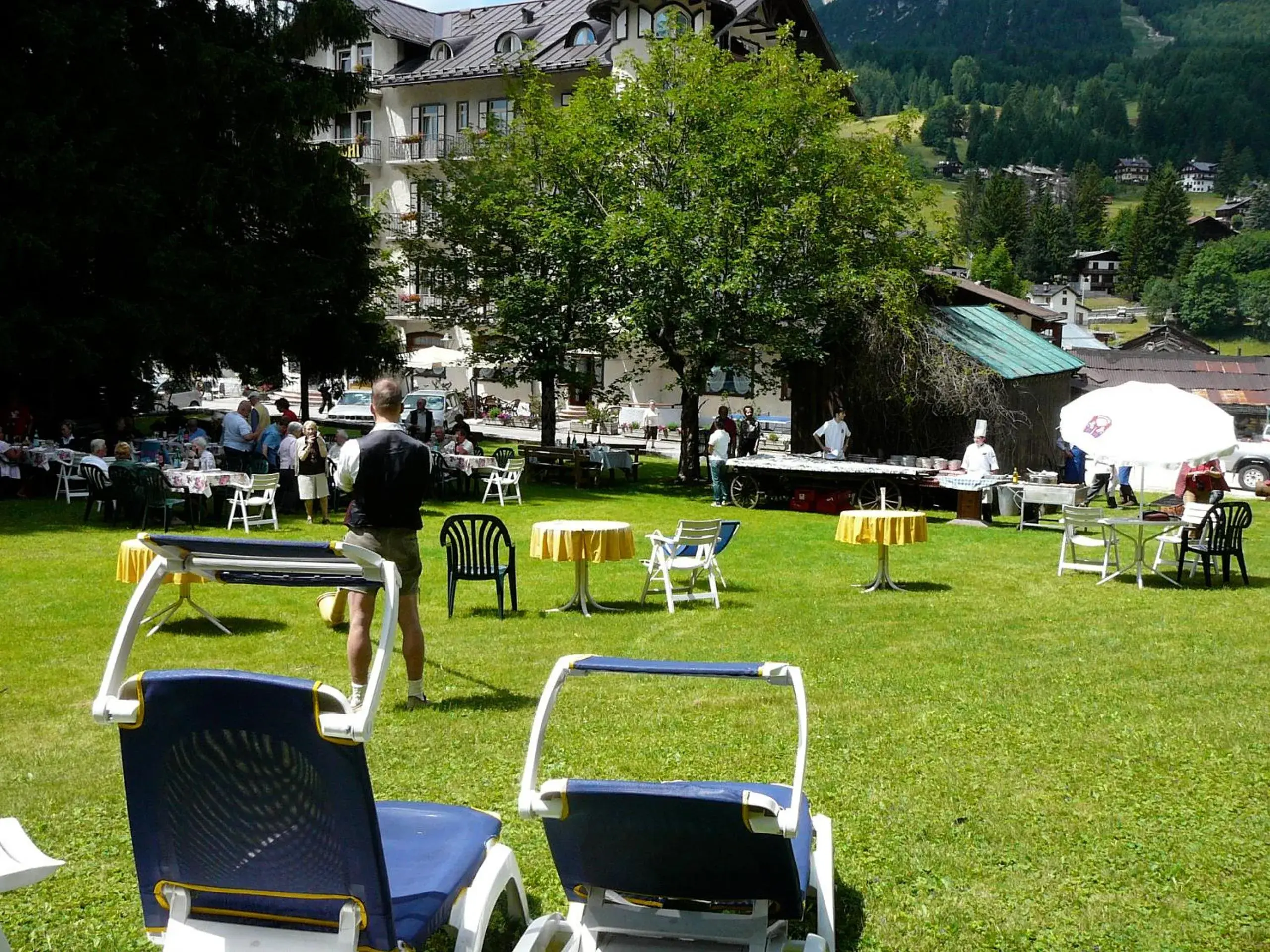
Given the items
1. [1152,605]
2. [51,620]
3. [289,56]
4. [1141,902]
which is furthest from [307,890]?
[289,56]

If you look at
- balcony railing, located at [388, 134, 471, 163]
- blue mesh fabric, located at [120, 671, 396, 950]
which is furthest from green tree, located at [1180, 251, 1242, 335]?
blue mesh fabric, located at [120, 671, 396, 950]

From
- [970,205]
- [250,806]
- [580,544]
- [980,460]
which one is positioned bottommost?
[580,544]

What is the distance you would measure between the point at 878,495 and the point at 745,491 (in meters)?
2.55

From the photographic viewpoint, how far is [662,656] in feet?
31.6

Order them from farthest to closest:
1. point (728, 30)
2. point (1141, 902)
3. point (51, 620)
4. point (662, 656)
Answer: point (728, 30), point (51, 620), point (662, 656), point (1141, 902)

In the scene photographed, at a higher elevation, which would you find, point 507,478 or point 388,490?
point 388,490

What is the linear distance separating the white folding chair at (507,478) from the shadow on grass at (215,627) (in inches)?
422

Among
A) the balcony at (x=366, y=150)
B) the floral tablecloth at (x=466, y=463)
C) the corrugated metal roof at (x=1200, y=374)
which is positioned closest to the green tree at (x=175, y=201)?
the floral tablecloth at (x=466, y=463)

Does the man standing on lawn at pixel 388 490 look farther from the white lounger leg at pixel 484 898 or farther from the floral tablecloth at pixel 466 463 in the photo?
the floral tablecloth at pixel 466 463

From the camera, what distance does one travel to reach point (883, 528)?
1282 centimetres

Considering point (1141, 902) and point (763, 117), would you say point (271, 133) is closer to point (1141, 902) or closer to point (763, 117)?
point (763, 117)

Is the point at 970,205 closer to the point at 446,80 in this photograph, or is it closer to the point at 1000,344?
the point at 446,80

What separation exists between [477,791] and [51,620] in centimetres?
627

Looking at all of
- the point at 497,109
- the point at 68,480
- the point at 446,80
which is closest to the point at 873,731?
the point at 68,480
